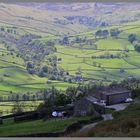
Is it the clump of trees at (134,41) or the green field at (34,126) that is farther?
the clump of trees at (134,41)

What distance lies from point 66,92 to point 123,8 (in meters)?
1.81

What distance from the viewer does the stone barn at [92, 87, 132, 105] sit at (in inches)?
510

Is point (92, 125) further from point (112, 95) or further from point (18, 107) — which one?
point (18, 107)

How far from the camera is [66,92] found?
13000mm

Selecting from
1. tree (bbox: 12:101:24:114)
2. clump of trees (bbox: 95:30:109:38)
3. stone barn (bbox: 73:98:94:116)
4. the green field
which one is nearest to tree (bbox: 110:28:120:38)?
clump of trees (bbox: 95:30:109:38)

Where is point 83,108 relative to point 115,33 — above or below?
below

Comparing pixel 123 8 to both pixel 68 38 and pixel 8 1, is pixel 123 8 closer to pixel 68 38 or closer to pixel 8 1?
pixel 68 38

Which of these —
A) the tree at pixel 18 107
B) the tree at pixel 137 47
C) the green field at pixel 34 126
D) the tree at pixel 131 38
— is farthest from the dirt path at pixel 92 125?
the tree at pixel 131 38

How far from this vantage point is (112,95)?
12984 millimetres

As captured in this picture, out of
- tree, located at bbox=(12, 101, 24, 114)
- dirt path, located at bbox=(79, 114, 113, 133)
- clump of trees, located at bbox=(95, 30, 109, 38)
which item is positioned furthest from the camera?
clump of trees, located at bbox=(95, 30, 109, 38)

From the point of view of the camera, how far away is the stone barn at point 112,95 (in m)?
13.0

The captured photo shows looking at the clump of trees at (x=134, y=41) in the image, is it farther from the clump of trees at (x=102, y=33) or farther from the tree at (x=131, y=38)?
the clump of trees at (x=102, y=33)

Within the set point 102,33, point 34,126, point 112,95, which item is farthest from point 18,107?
point 102,33

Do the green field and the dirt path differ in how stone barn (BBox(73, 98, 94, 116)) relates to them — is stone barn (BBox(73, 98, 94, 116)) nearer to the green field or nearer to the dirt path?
the green field
